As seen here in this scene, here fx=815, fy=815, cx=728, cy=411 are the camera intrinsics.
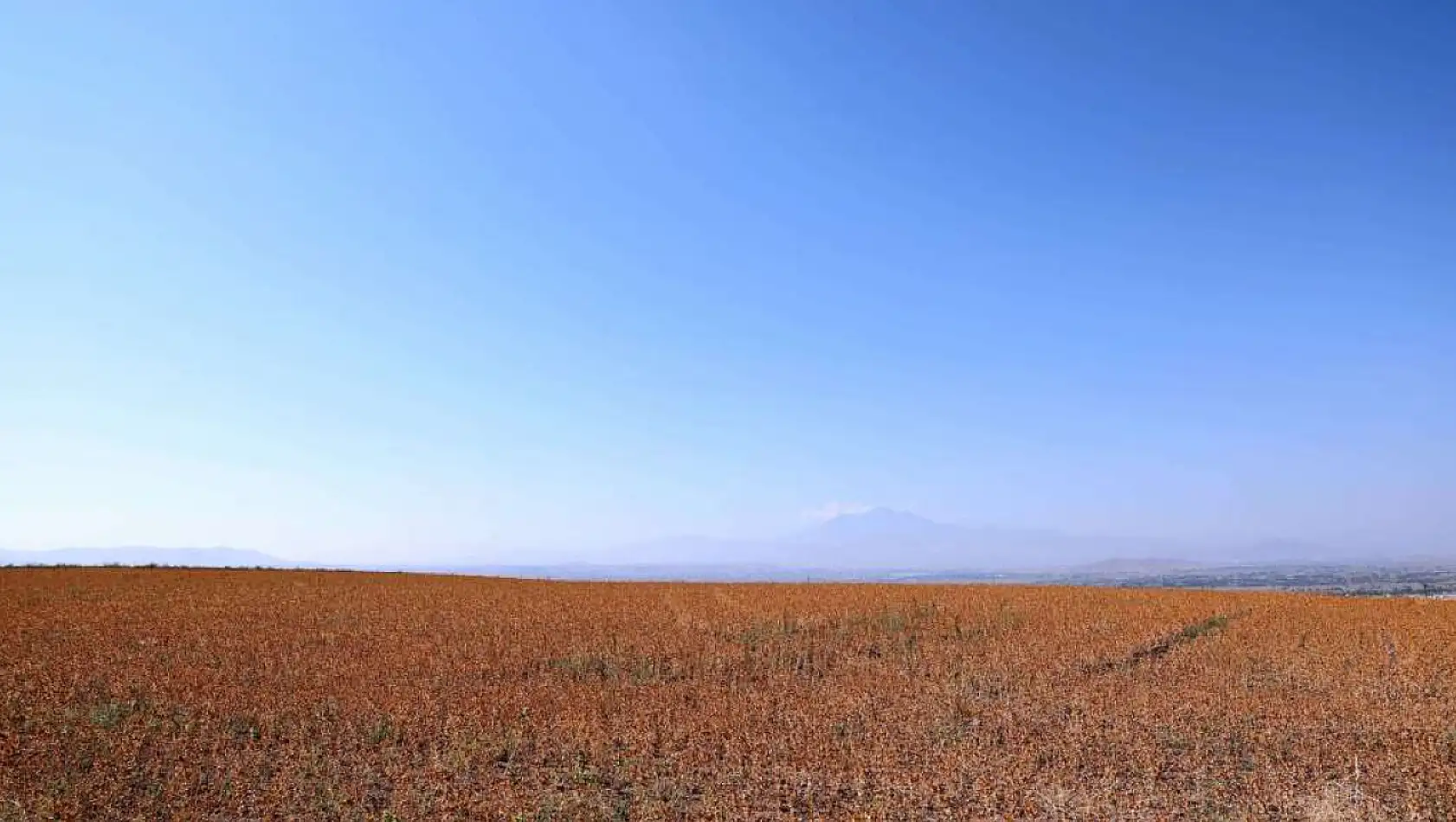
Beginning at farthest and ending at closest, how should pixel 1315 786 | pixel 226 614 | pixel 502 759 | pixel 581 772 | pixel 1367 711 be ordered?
pixel 226 614, pixel 1367 711, pixel 502 759, pixel 581 772, pixel 1315 786

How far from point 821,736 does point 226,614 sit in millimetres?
20221

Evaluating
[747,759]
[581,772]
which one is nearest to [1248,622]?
[747,759]

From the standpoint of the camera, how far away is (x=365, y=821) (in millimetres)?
8812

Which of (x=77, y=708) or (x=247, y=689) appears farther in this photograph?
(x=247, y=689)

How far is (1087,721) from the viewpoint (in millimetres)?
12531

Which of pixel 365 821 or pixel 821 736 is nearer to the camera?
pixel 365 821

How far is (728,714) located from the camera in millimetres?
13102

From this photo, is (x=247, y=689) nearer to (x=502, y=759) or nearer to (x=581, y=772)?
(x=502, y=759)

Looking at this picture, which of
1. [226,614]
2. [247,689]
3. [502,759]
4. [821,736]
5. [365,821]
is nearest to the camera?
[365,821]

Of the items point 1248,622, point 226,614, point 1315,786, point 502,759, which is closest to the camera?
point 1315,786

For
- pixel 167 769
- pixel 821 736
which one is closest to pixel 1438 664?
pixel 821 736

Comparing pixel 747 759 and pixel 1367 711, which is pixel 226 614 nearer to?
pixel 747 759

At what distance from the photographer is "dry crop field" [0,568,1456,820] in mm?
9422

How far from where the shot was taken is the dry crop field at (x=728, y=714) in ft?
30.9
